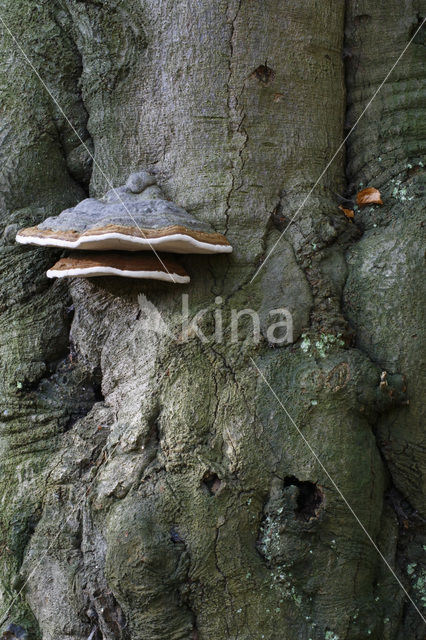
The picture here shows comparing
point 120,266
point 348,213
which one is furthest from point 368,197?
point 120,266

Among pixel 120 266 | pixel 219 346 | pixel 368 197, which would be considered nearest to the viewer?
pixel 120 266

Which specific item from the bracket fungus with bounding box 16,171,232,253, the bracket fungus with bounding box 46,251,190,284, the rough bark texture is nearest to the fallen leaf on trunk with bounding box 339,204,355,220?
the rough bark texture

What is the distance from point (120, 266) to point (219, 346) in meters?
0.53

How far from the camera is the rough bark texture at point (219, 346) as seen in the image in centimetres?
242

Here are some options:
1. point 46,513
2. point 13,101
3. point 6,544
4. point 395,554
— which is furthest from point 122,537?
point 13,101

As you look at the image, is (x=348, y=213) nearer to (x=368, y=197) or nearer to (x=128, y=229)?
(x=368, y=197)

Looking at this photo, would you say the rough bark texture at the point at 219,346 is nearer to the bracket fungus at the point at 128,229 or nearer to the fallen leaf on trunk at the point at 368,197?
the fallen leaf on trunk at the point at 368,197

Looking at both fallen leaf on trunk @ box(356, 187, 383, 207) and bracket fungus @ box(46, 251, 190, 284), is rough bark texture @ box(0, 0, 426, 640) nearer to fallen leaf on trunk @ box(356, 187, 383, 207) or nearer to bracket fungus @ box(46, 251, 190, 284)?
fallen leaf on trunk @ box(356, 187, 383, 207)

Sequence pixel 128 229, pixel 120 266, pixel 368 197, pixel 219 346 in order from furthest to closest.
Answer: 1. pixel 368 197
2. pixel 219 346
3. pixel 120 266
4. pixel 128 229

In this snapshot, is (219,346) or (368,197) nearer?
(219,346)

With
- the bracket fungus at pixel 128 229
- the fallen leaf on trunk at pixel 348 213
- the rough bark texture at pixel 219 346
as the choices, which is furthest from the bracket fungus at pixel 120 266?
the fallen leaf on trunk at pixel 348 213

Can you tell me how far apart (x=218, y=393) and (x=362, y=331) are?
671 millimetres

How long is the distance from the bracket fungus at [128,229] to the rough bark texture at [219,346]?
0.72 feet

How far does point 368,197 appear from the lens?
2.83m
